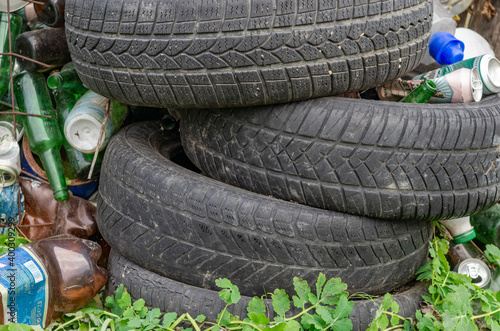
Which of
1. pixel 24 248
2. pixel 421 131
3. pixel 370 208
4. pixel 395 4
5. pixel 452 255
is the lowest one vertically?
pixel 452 255

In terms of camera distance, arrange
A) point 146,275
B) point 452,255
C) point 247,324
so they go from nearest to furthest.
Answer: point 247,324 < point 146,275 < point 452,255

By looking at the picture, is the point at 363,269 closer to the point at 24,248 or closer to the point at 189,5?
the point at 189,5

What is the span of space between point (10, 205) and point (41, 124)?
0.34 m

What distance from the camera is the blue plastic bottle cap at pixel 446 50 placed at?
187 cm

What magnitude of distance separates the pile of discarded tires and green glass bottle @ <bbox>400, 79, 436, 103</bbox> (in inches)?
5.5

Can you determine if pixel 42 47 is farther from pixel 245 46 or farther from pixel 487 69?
pixel 487 69

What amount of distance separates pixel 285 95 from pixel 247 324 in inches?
24.0

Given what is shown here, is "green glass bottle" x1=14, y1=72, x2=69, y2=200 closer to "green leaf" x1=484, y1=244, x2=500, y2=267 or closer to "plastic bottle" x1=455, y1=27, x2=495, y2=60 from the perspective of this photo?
"green leaf" x1=484, y1=244, x2=500, y2=267

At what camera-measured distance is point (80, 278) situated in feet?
4.53

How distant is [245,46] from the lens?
1.24m

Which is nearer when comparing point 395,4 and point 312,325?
point 312,325

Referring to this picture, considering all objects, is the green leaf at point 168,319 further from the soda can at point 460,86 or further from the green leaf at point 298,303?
the soda can at point 460,86

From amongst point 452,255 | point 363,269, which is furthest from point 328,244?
point 452,255

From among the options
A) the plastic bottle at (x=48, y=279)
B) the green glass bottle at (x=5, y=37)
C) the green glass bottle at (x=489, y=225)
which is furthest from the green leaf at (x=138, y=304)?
the green glass bottle at (x=489, y=225)
